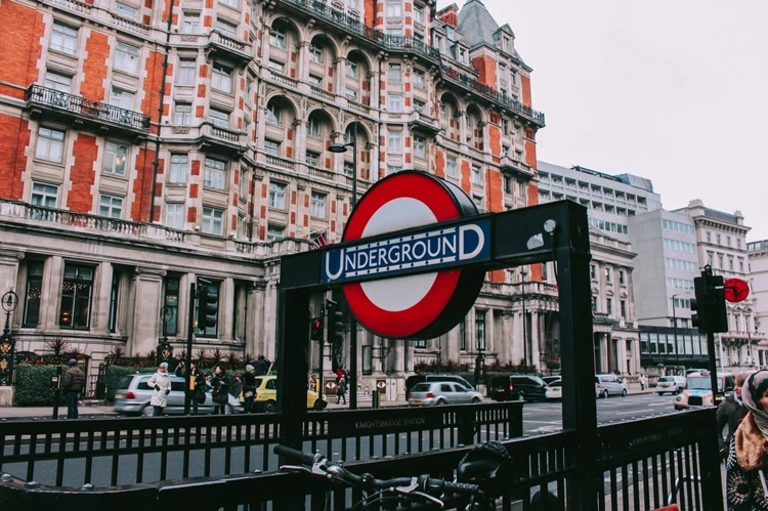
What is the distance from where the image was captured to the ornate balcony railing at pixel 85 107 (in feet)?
106

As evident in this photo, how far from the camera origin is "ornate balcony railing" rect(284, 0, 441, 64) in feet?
151

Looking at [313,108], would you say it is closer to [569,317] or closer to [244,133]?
[244,133]

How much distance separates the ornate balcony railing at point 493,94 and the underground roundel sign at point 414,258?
55069 mm

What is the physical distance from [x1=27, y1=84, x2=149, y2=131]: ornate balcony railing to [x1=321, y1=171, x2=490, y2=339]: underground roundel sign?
35038 mm

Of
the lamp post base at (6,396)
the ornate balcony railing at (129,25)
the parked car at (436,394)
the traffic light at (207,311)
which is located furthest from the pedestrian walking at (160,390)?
the ornate balcony railing at (129,25)

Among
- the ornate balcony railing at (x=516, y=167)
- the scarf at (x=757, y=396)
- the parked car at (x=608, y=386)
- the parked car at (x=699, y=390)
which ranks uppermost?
the ornate balcony railing at (x=516, y=167)

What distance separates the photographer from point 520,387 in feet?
130

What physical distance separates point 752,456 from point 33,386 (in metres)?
29.0

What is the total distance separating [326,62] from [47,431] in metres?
47.4

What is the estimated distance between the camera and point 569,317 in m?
2.72

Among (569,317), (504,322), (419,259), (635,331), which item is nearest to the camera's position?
(569,317)

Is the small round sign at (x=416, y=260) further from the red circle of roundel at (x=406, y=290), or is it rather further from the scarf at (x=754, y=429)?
the scarf at (x=754, y=429)

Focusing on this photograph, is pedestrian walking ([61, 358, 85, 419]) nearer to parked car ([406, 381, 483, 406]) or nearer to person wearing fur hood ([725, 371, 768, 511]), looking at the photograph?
parked car ([406, 381, 483, 406])

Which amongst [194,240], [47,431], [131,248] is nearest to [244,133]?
[194,240]
